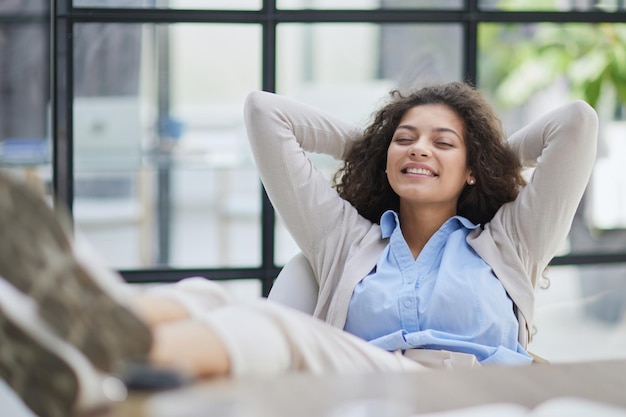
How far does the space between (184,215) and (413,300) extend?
3.78ft

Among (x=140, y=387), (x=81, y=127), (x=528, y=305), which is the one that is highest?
(x=81, y=127)

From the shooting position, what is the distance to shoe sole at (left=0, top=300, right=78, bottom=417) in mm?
1214

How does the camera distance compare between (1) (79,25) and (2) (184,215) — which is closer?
(1) (79,25)

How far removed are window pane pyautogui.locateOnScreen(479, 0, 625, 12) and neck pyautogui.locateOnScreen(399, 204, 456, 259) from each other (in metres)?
1.01

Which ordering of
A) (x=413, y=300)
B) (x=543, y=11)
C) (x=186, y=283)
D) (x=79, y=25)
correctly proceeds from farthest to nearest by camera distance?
1. (x=543, y=11)
2. (x=79, y=25)
3. (x=413, y=300)
4. (x=186, y=283)

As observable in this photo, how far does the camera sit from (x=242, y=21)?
2.94 meters

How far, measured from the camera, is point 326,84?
123 inches

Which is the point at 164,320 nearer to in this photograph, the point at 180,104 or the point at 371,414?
the point at 371,414

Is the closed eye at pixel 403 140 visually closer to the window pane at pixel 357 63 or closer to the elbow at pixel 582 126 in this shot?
the elbow at pixel 582 126

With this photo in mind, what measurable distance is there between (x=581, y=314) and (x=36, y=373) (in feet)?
9.10

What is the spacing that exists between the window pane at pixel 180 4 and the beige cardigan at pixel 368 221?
2.03 ft

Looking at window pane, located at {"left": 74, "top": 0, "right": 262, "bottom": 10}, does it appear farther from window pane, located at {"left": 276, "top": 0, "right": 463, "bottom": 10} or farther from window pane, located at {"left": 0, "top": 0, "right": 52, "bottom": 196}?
window pane, located at {"left": 0, "top": 0, "right": 52, "bottom": 196}

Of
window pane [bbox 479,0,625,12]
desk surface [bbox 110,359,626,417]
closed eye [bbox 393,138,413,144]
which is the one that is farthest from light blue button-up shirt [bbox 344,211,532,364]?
window pane [bbox 479,0,625,12]

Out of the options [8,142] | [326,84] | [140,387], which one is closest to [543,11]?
[326,84]
